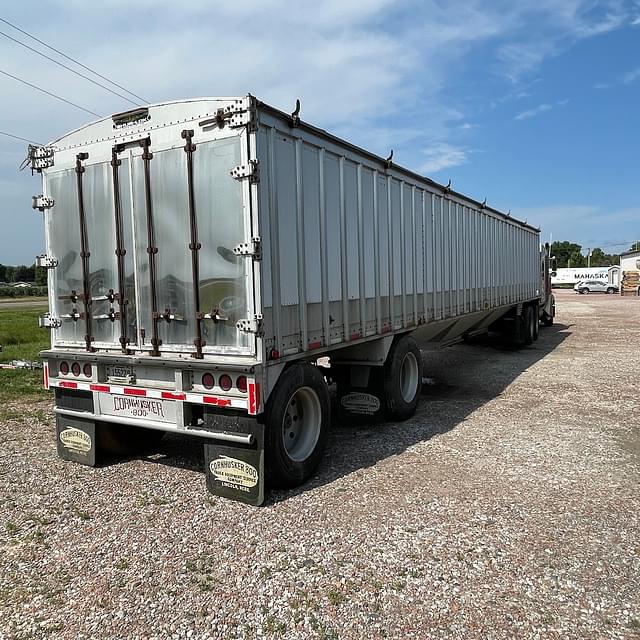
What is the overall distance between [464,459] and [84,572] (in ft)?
12.7

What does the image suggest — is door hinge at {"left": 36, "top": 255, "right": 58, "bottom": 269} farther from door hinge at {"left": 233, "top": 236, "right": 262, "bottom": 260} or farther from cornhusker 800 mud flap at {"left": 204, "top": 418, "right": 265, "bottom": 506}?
cornhusker 800 mud flap at {"left": 204, "top": 418, "right": 265, "bottom": 506}

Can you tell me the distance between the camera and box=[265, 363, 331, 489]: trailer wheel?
15.5ft

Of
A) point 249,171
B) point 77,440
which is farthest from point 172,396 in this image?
point 249,171

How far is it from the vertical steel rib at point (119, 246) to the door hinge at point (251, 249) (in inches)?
56.2

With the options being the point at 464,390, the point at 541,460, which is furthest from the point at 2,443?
the point at 464,390

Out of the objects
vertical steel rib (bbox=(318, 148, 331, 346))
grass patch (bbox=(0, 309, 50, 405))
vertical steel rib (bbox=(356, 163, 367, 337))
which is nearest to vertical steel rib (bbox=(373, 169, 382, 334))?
vertical steel rib (bbox=(356, 163, 367, 337))

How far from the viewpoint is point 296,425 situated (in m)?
5.45

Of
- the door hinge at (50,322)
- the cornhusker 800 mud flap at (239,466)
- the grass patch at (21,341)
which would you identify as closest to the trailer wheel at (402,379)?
the cornhusker 800 mud flap at (239,466)

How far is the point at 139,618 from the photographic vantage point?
A: 319 cm

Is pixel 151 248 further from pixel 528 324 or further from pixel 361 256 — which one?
pixel 528 324

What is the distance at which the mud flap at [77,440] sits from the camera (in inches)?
223

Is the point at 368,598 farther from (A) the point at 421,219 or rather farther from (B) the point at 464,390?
(B) the point at 464,390

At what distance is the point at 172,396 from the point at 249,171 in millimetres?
2081

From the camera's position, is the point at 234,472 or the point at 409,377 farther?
the point at 409,377
